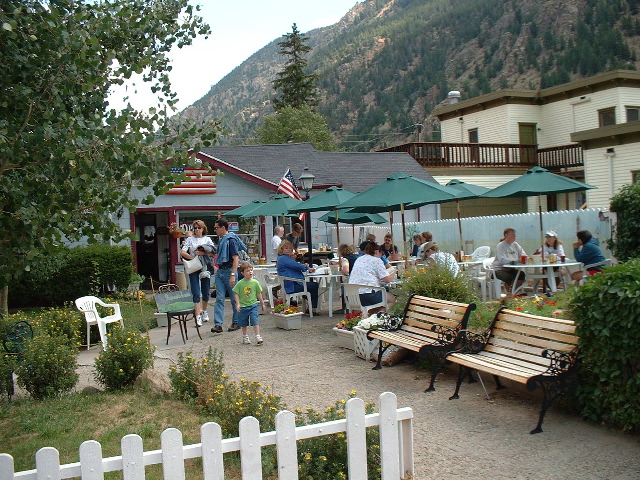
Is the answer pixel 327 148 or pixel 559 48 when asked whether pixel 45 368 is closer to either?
pixel 327 148

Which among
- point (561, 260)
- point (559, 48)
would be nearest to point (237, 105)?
point (559, 48)

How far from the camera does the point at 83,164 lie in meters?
4.45

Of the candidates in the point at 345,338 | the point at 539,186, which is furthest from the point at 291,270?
the point at 539,186

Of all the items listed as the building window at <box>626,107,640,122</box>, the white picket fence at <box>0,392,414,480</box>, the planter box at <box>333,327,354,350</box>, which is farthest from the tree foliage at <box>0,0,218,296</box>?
the building window at <box>626,107,640,122</box>

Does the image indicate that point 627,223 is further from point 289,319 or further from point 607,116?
point 607,116

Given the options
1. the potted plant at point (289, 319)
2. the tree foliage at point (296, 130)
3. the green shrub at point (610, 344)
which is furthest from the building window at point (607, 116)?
the green shrub at point (610, 344)

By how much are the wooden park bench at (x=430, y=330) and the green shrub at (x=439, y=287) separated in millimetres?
295

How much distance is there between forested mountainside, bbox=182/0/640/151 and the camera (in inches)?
2584

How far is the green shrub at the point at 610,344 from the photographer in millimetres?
5250

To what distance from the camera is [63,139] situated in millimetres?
4605

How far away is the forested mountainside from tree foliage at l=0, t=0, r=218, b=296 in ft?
201

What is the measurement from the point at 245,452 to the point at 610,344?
329cm

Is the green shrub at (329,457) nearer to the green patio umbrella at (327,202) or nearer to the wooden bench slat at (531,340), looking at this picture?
the wooden bench slat at (531,340)

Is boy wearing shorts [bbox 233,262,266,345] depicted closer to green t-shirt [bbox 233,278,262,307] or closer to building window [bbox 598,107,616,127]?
green t-shirt [bbox 233,278,262,307]
